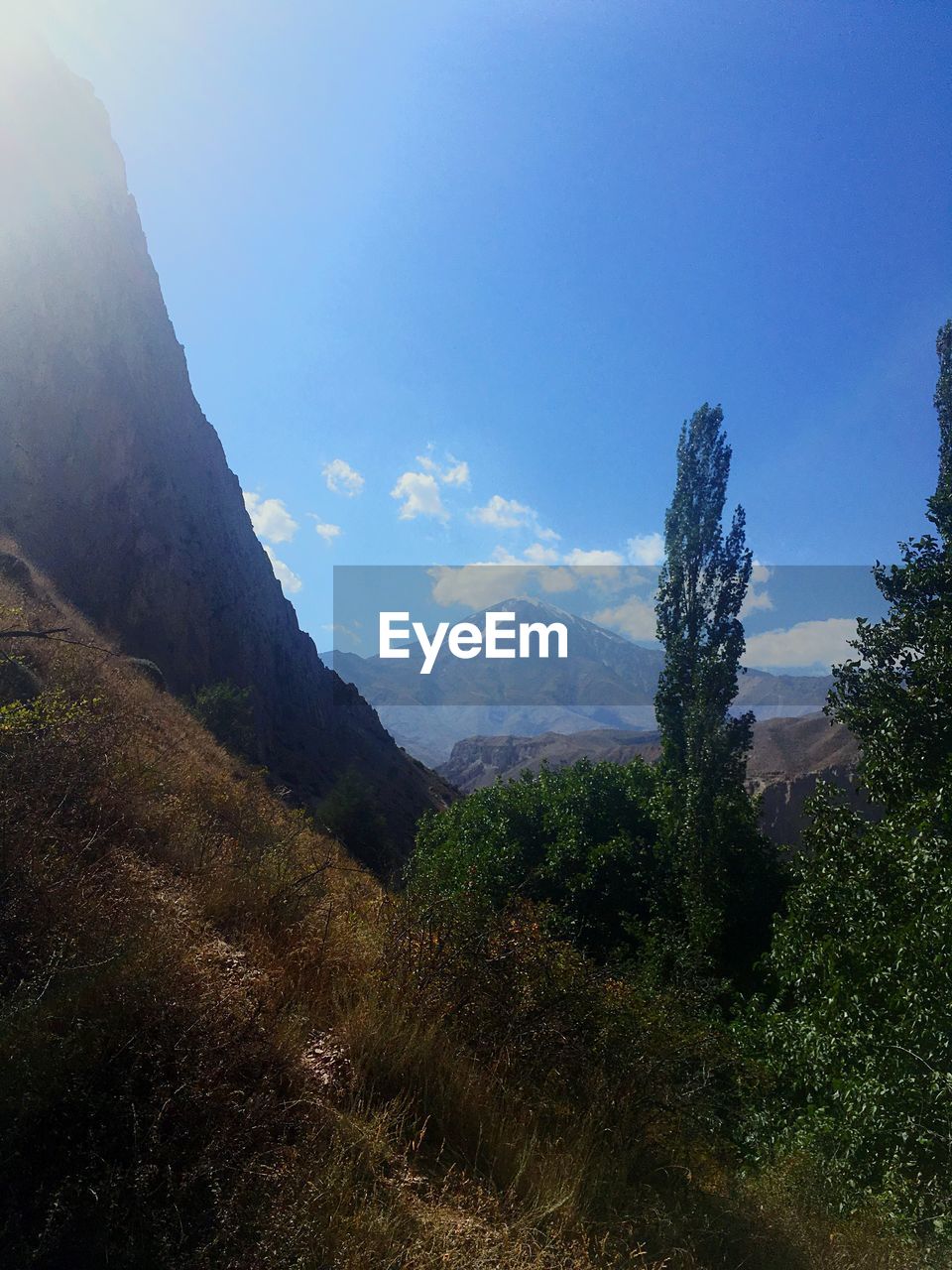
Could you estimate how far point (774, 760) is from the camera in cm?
10081

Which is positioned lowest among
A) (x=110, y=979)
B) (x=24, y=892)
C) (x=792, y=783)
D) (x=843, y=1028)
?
(x=792, y=783)

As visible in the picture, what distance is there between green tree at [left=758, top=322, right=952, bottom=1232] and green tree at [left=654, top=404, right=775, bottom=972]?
15.4 ft

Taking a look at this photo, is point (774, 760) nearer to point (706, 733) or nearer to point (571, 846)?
point (706, 733)

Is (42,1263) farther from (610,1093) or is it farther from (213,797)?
(213,797)

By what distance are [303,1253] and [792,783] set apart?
74315mm

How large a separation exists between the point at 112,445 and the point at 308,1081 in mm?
49683

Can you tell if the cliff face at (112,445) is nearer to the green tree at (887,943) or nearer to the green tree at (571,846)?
the green tree at (571,846)

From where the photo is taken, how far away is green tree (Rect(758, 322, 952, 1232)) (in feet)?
15.6

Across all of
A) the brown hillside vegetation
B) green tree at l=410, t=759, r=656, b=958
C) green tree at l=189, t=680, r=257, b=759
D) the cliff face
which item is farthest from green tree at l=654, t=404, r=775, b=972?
the cliff face

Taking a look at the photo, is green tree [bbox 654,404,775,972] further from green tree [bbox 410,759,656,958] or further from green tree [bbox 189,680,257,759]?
green tree [bbox 189,680,257,759]

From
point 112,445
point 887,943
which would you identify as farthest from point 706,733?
point 112,445

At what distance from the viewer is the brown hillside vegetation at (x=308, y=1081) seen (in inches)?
105

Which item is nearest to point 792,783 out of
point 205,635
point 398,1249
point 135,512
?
point 205,635

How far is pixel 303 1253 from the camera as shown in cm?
252
